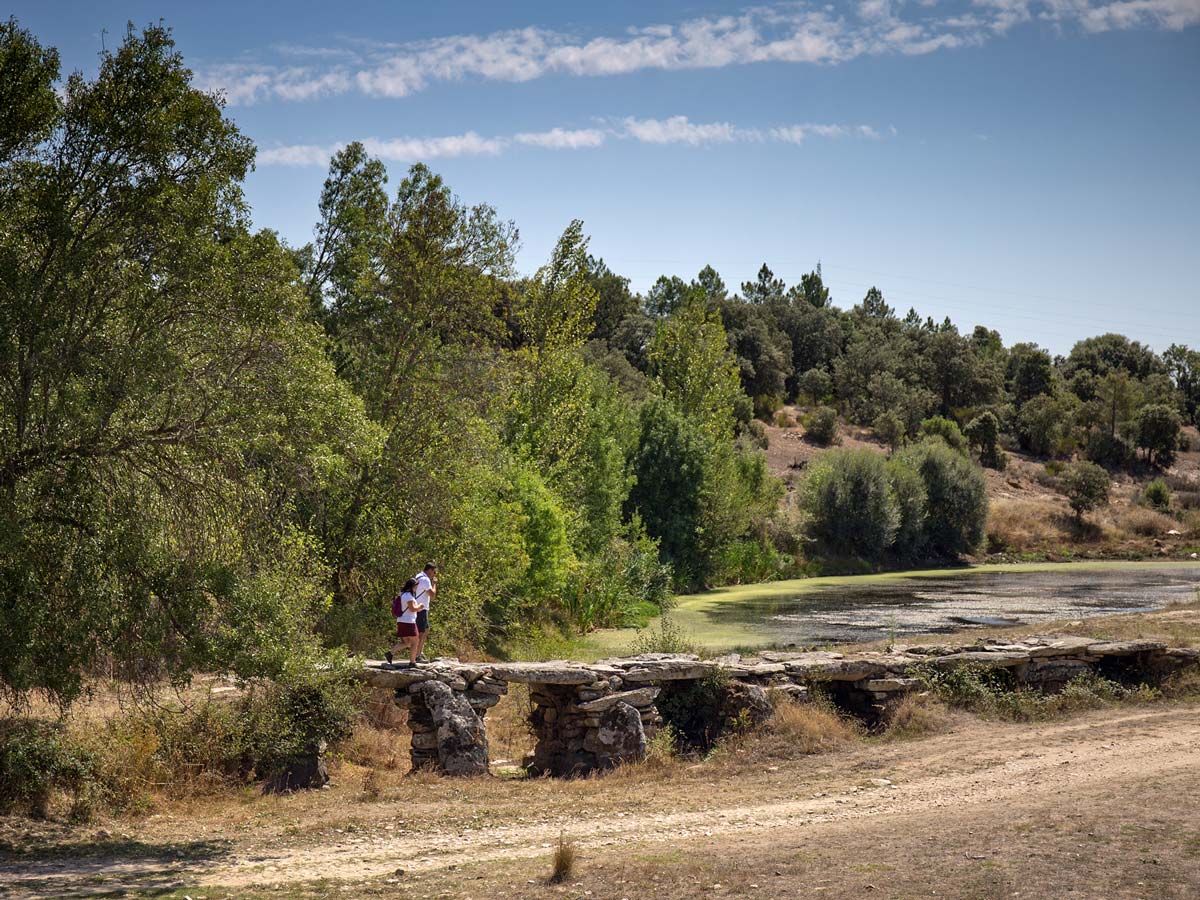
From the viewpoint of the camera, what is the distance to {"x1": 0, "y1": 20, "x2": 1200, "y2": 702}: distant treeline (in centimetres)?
1230

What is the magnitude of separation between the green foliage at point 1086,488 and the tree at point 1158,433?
18091 mm

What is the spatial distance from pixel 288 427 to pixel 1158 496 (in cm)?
7196

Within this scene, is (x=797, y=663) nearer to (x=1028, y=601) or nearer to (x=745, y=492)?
(x=1028, y=601)

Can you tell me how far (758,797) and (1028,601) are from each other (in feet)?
96.3

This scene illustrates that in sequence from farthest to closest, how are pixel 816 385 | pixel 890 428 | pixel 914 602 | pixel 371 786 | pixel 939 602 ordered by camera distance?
pixel 816 385, pixel 890 428, pixel 914 602, pixel 939 602, pixel 371 786

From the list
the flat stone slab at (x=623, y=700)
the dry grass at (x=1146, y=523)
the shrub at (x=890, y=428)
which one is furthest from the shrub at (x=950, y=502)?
the flat stone slab at (x=623, y=700)

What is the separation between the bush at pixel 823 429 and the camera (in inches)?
3194

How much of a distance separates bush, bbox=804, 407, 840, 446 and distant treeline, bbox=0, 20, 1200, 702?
2167cm

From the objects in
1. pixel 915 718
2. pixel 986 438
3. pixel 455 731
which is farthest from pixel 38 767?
pixel 986 438

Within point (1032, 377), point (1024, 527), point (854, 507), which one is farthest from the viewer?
point (1032, 377)

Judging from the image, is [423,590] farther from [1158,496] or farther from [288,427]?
[1158,496]

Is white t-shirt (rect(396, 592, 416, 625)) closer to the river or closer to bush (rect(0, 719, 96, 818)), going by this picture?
bush (rect(0, 719, 96, 818))

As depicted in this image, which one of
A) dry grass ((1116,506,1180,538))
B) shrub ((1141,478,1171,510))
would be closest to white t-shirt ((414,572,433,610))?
dry grass ((1116,506,1180,538))

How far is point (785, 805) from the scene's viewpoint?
47.1 ft
